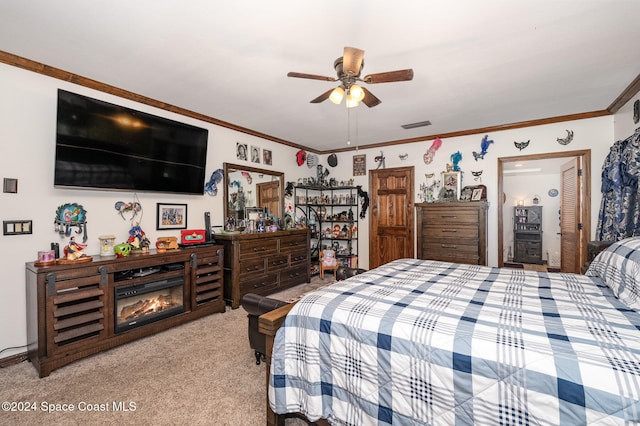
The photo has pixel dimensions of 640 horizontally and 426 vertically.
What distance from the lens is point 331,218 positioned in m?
5.63

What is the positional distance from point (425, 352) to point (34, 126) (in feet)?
11.4

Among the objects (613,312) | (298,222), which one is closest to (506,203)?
(298,222)

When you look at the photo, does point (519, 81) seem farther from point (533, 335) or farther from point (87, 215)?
point (87, 215)

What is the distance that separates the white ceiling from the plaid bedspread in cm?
175

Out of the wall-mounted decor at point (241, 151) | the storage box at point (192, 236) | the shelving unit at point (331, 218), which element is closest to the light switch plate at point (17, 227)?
the storage box at point (192, 236)

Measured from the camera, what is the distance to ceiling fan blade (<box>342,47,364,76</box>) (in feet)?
5.96

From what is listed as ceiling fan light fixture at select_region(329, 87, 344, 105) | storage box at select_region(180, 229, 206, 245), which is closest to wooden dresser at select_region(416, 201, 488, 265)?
ceiling fan light fixture at select_region(329, 87, 344, 105)

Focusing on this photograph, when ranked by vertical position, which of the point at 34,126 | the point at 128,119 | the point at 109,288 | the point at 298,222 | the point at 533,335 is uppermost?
the point at 128,119

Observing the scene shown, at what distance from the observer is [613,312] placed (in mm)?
1420

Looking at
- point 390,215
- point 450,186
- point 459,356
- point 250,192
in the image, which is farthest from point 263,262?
point 459,356

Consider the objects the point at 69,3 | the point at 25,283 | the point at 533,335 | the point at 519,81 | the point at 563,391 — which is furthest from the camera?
the point at 519,81

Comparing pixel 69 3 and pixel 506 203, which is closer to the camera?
pixel 69 3

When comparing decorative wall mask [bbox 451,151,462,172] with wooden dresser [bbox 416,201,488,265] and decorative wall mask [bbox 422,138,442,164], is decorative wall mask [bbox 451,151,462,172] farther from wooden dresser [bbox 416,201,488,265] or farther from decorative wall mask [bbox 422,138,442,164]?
wooden dresser [bbox 416,201,488,265]

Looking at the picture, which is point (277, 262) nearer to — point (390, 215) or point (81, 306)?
point (390, 215)
